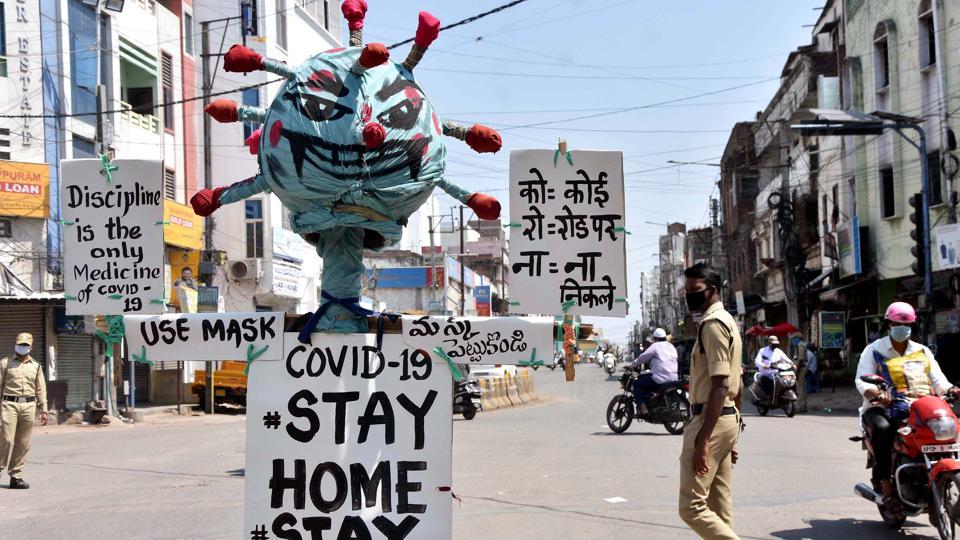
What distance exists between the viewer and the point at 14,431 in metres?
10.9

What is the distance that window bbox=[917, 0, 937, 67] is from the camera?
24531 millimetres

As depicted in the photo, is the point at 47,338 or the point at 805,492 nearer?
the point at 805,492

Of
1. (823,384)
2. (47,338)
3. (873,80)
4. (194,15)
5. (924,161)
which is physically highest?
(194,15)

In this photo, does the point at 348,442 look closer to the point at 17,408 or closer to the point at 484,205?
the point at 484,205

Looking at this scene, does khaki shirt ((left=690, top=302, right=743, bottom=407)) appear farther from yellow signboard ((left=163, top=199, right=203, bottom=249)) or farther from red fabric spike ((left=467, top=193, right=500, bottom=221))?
yellow signboard ((left=163, top=199, right=203, bottom=249))

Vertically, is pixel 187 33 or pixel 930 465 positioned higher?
pixel 187 33

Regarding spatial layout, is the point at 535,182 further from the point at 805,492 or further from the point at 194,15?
the point at 194,15

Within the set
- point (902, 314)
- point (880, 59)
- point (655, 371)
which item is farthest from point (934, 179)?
point (902, 314)

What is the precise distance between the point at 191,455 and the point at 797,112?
2891cm

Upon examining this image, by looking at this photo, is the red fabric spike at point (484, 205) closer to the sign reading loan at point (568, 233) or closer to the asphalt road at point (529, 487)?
the sign reading loan at point (568, 233)

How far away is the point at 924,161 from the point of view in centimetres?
2231

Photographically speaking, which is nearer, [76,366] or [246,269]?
[76,366]

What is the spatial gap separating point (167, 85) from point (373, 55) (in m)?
28.5

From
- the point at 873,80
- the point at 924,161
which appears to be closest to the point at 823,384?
the point at 873,80
